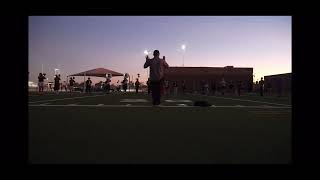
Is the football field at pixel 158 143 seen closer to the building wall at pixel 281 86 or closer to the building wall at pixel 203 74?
the building wall at pixel 281 86

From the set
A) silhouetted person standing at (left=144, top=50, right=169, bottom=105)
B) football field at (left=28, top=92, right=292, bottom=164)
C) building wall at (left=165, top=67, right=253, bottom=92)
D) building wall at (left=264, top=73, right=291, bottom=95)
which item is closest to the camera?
football field at (left=28, top=92, right=292, bottom=164)

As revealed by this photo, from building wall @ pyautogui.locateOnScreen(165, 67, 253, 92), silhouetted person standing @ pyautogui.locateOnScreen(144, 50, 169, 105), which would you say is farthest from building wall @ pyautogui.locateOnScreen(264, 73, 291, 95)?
building wall @ pyautogui.locateOnScreen(165, 67, 253, 92)

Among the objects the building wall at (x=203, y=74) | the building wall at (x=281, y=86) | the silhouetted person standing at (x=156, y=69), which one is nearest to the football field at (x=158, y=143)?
the silhouetted person standing at (x=156, y=69)

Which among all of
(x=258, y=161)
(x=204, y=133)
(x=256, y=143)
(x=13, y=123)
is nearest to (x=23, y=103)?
(x=13, y=123)

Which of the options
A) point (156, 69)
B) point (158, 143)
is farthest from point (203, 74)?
point (158, 143)

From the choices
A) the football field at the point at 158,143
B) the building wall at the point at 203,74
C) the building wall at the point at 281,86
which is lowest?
the football field at the point at 158,143

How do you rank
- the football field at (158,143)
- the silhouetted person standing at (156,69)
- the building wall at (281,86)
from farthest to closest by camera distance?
the building wall at (281,86) → the silhouetted person standing at (156,69) → the football field at (158,143)

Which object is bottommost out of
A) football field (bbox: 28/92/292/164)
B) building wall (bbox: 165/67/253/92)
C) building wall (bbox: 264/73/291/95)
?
football field (bbox: 28/92/292/164)

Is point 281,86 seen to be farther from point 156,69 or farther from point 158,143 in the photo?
point 158,143

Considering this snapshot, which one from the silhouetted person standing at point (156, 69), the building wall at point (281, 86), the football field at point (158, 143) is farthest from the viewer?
the building wall at point (281, 86)

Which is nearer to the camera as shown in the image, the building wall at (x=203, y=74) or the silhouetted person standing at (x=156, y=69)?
the silhouetted person standing at (x=156, y=69)

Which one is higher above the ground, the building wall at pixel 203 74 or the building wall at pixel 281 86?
the building wall at pixel 203 74

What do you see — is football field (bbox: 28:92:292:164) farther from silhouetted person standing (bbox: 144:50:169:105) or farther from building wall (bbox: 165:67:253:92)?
building wall (bbox: 165:67:253:92)

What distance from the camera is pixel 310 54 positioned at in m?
3.74
